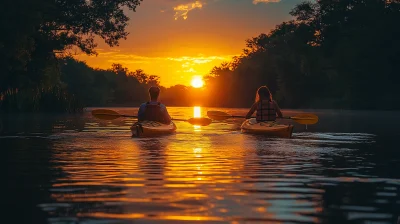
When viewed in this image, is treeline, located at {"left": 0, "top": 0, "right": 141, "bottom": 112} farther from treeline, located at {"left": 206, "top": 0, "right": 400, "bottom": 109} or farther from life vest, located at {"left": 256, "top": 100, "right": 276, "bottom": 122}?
treeline, located at {"left": 206, "top": 0, "right": 400, "bottom": 109}

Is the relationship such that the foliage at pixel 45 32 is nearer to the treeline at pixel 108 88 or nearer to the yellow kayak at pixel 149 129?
the yellow kayak at pixel 149 129

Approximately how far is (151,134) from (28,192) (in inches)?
465

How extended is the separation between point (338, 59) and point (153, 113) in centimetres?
→ 5927

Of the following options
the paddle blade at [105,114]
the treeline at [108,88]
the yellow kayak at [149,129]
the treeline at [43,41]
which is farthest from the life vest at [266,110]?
the treeline at [108,88]

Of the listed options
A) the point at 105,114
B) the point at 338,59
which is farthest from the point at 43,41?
the point at 338,59

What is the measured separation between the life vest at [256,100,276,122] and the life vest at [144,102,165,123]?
3.05 meters

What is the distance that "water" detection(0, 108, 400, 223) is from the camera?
6926 mm

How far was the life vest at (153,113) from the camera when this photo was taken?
66.5ft

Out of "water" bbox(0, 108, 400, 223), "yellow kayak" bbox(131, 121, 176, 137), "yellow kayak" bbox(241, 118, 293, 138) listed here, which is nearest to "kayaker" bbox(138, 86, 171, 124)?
"yellow kayak" bbox(131, 121, 176, 137)

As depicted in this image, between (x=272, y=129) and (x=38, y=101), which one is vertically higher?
(x=38, y=101)

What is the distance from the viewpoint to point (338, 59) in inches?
3031

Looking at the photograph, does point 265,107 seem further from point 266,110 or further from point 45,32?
point 45,32

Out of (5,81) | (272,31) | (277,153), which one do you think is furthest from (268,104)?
(272,31)

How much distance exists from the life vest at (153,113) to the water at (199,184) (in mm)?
3572
